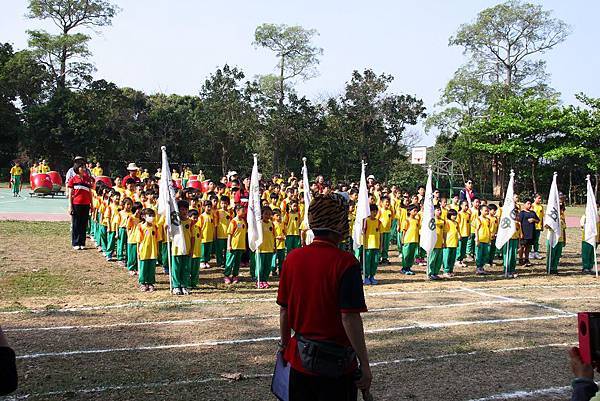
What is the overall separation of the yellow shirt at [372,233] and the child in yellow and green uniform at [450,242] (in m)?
1.70

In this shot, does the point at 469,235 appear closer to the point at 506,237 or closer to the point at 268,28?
the point at 506,237

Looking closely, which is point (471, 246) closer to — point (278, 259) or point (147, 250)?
point (278, 259)

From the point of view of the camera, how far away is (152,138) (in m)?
41.0

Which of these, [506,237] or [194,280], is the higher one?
[506,237]

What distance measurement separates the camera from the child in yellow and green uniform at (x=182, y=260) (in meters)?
10.8

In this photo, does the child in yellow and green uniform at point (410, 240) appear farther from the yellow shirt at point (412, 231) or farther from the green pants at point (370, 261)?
the green pants at point (370, 261)

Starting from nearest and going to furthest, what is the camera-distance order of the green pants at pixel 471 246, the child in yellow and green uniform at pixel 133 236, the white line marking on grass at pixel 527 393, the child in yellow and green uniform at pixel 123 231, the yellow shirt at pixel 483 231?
the white line marking on grass at pixel 527 393 < the child in yellow and green uniform at pixel 133 236 < the child in yellow and green uniform at pixel 123 231 < the yellow shirt at pixel 483 231 < the green pants at pixel 471 246

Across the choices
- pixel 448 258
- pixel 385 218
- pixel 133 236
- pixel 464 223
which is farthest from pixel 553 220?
pixel 133 236

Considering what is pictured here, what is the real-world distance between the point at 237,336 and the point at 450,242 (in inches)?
289

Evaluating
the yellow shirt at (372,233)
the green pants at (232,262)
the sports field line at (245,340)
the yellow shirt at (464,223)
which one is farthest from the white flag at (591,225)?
the green pants at (232,262)

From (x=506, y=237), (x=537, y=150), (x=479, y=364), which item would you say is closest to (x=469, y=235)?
(x=506, y=237)

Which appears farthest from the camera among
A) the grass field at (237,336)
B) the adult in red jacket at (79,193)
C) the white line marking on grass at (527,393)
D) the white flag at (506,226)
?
the adult in red jacket at (79,193)

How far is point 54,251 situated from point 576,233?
1987cm

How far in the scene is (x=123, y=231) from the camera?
1344 centimetres
